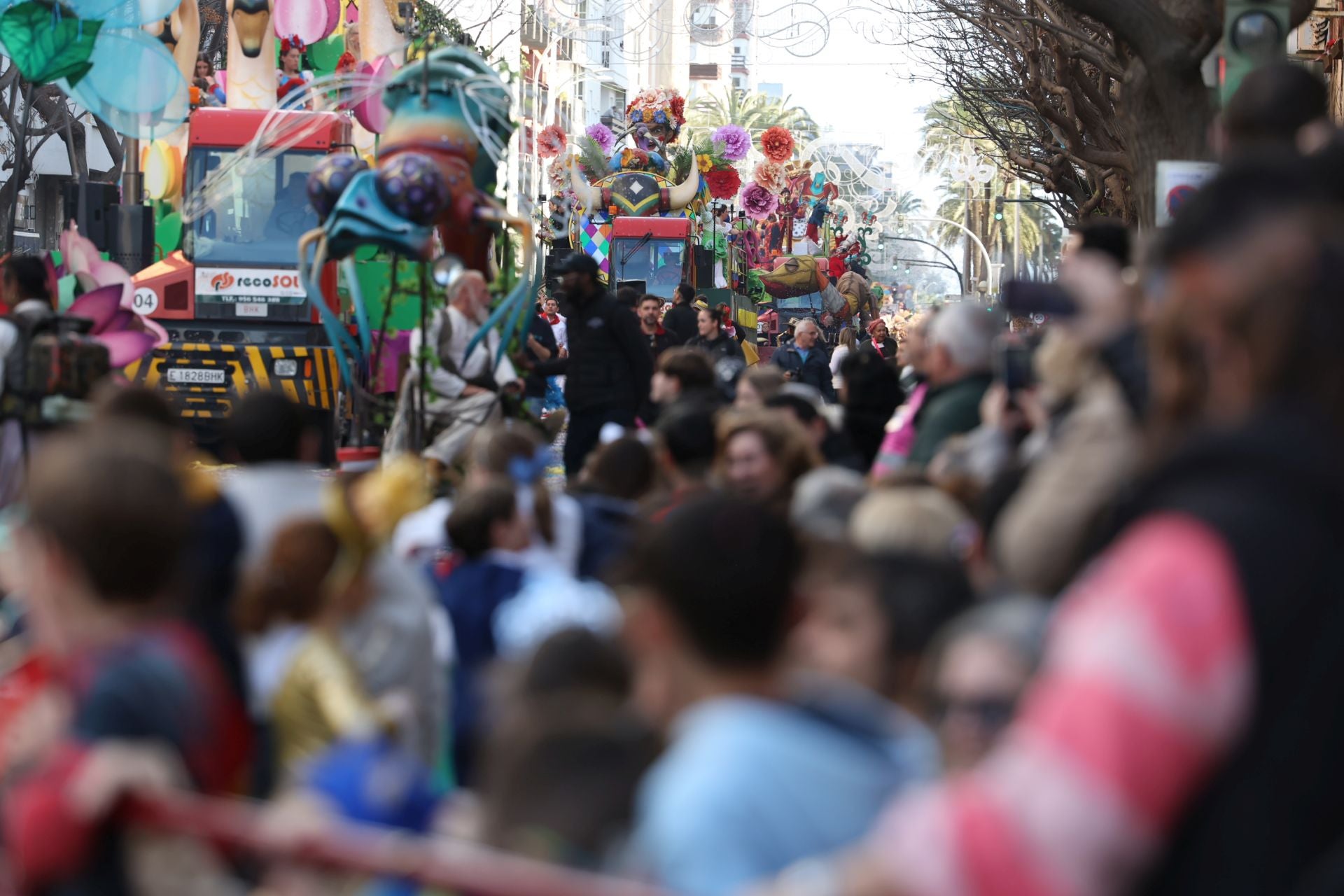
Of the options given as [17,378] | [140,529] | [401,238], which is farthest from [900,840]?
[401,238]

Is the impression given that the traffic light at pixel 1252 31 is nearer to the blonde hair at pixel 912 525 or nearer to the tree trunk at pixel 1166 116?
the tree trunk at pixel 1166 116

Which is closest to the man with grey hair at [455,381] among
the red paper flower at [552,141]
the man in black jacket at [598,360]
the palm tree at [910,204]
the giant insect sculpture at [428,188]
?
the giant insect sculpture at [428,188]

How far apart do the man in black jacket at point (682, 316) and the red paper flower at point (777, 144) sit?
22.6 m

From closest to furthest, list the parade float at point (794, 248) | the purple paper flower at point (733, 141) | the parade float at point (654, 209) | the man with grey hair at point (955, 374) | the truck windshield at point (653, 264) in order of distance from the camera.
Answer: the man with grey hair at point (955, 374), the truck windshield at point (653, 264), the parade float at point (654, 209), the purple paper flower at point (733, 141), the parade float at point (794, 248)

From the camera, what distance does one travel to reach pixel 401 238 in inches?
431

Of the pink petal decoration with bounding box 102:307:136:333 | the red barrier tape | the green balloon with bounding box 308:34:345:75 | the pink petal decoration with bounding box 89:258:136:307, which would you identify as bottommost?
the red barrier tape

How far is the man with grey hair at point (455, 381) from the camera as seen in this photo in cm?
1052

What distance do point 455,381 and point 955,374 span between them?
4.98 metres

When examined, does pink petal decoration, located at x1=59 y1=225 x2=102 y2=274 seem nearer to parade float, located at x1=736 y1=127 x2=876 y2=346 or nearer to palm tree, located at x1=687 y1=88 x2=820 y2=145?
parade float, located at x1=736 y1=127 x2=876 y2=346

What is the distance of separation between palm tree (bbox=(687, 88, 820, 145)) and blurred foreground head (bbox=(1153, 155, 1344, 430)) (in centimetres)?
9969

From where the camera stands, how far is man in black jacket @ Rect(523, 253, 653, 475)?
11180mm

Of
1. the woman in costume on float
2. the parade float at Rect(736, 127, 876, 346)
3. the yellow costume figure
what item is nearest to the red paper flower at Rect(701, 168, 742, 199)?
the parade float at Rect(736, 127, 876, 346)

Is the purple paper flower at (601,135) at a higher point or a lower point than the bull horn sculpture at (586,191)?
higher

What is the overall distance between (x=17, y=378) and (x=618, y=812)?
7043 millimetres
